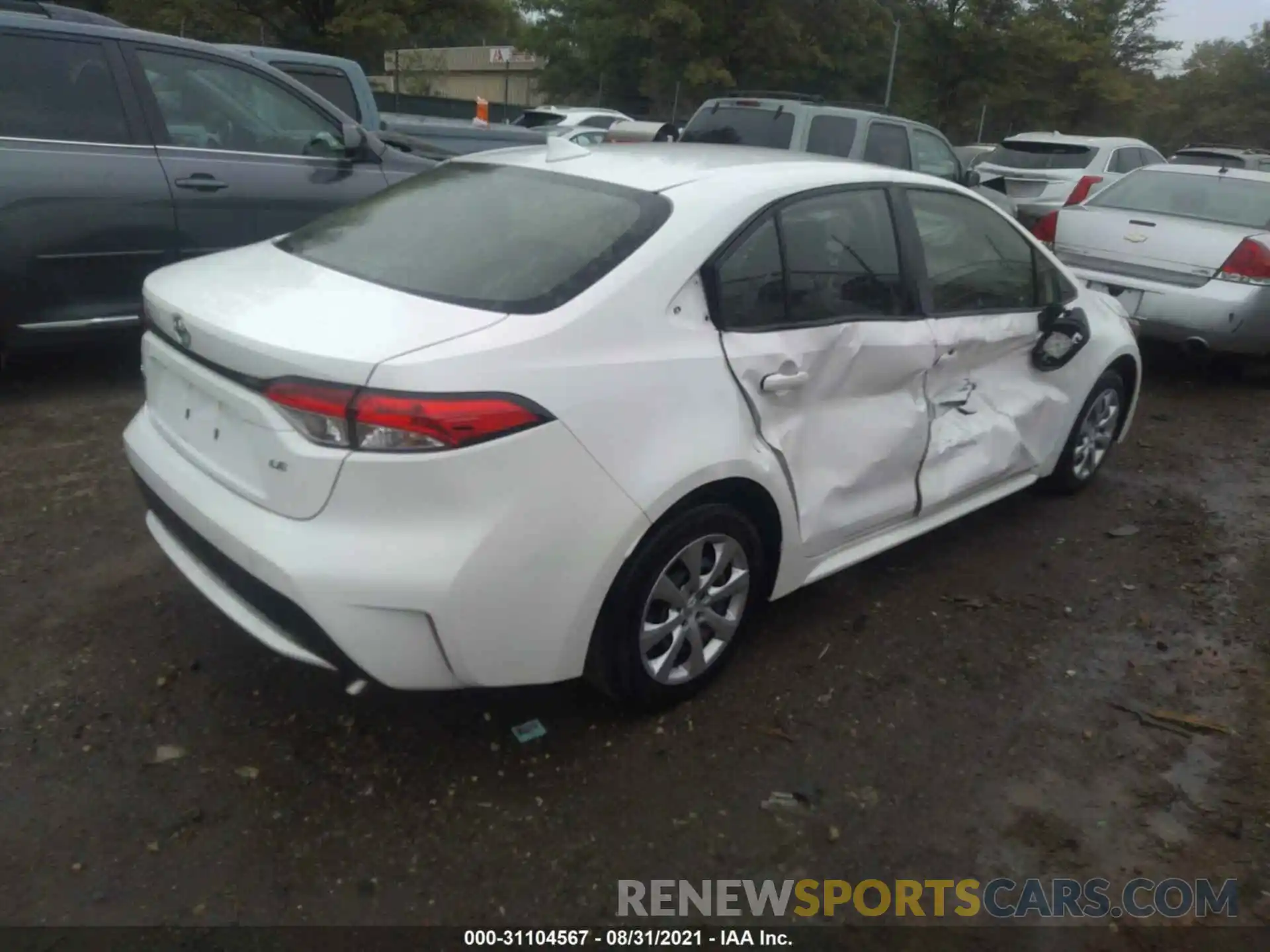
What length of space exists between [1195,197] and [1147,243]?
946 millimetres

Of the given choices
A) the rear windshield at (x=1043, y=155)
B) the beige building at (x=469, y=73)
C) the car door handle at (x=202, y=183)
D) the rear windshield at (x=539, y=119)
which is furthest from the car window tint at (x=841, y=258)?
the beige building at (x=469, y=73)

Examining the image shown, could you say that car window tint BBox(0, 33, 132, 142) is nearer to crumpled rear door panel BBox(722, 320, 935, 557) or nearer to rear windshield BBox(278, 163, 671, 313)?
rear windshield BBox(278, 163, 671, 313)

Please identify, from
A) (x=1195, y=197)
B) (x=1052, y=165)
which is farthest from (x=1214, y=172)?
(x=1052, y=165)

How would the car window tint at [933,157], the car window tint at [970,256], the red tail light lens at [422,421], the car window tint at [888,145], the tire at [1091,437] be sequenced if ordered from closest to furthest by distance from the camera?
the red tail light lens at [422,421] < the car window tint at [970,256] < the tire at [1091,437] < the car window tint at [888,145] < the car window tint at [933,157]

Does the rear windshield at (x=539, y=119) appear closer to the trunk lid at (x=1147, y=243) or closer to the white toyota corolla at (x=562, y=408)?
the trunk lid at (x=1147, y=243)

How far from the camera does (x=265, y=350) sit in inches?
98.8

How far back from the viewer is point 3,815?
257cm

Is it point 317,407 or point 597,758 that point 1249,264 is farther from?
point 317,407

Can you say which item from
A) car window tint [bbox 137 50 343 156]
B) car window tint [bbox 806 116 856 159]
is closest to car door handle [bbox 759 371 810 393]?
car window tint [bbox 137 50 343 156]

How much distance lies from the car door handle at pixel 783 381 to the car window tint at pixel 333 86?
611 cm

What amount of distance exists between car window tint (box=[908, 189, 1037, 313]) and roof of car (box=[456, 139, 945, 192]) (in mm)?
159

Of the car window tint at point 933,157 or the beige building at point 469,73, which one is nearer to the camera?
the car window tint at point 933,157

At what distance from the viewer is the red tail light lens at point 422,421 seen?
93.0 inches

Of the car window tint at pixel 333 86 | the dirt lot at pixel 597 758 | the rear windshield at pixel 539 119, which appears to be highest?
the car window tint at pixel 333 86
